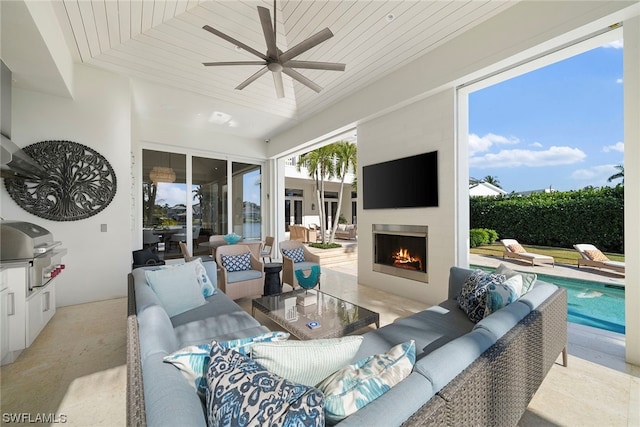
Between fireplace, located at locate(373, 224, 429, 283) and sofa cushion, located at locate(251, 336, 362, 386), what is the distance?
330cm

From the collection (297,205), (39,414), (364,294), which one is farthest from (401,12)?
(297,205)

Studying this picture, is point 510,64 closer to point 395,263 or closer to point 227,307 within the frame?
point 395,263

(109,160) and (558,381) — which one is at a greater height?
(109,160)

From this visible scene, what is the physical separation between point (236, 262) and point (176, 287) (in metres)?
1.38

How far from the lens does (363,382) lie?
86 centimetres

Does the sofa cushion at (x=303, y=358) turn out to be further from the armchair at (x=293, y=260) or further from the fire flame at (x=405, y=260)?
the fire flame at (x=405, y=260)

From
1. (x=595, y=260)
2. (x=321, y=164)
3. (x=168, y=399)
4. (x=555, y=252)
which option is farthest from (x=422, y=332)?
(x=555, y=252)

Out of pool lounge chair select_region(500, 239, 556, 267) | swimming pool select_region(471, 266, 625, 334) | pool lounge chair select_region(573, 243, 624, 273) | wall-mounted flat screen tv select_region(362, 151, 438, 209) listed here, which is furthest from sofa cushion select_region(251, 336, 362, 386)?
pool lounge chair select_region(500, 239, 556, 267)

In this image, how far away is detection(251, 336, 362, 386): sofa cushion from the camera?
94cm

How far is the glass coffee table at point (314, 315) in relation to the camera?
220 cm

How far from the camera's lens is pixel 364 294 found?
4.30m

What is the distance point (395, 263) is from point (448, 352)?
11.5 feet

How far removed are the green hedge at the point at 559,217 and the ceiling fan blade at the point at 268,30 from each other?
28.3 ft

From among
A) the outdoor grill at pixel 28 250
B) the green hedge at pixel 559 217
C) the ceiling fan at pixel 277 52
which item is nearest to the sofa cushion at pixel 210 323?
the outdoor grill at pixel 28 250
